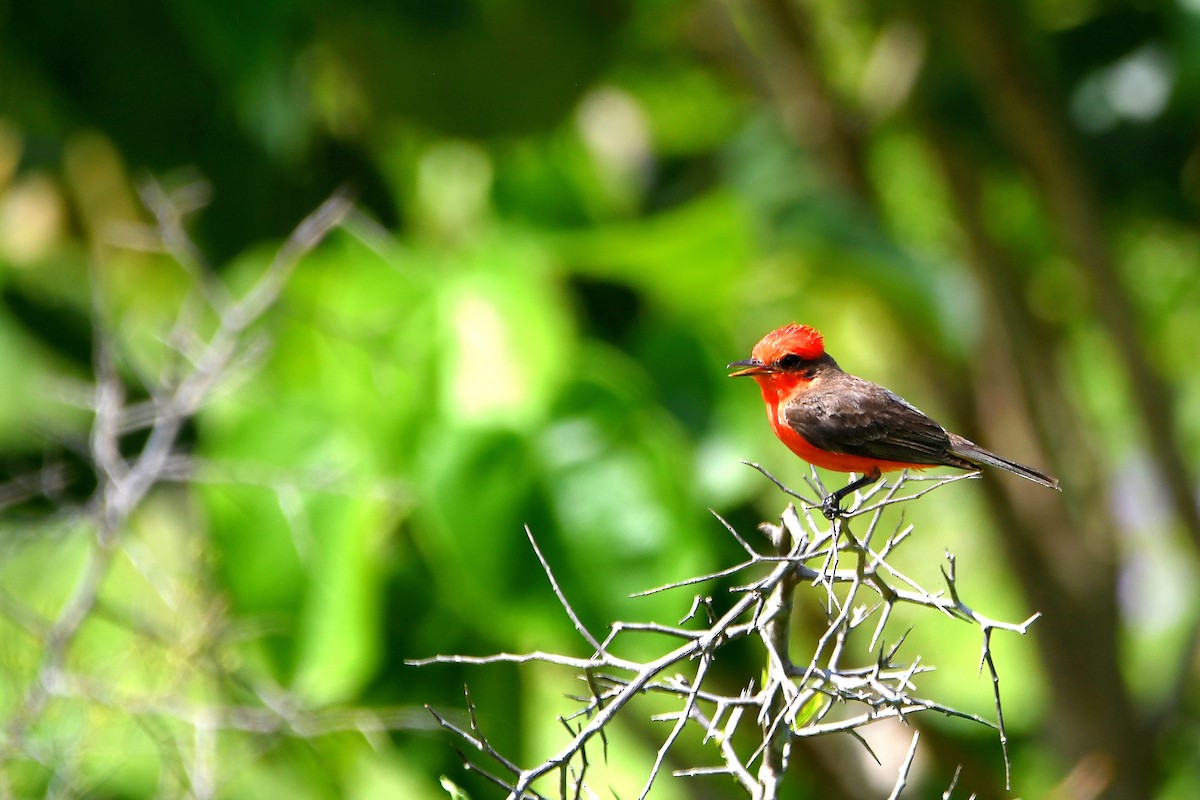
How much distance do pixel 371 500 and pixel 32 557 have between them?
5.07 ft

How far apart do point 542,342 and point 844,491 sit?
164 centimetres

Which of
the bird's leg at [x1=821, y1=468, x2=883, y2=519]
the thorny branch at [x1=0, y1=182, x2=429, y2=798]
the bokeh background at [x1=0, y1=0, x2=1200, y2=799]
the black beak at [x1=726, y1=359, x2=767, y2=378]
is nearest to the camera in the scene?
the bird's leg at [x1=821, y1=468, x2=883, y2=519]

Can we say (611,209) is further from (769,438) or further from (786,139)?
(769,438)

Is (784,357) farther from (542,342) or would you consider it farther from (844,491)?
(542,342)

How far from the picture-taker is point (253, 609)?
3738 mm

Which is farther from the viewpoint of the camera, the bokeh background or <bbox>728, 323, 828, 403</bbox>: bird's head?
the bokeh background

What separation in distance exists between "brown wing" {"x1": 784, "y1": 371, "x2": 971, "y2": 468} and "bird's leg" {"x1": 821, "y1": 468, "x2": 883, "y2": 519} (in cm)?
5

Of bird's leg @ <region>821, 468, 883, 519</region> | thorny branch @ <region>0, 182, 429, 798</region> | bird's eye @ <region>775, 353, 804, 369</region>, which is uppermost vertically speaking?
bird's eye @ <region>775, 353, 804, 369</region>

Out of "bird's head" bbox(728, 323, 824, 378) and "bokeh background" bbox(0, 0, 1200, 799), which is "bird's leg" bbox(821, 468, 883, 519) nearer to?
"bird's head" bbox(728, 323, 824, 378)

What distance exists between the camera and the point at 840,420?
2.24 m


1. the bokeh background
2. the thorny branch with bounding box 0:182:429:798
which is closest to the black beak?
the bokeh background

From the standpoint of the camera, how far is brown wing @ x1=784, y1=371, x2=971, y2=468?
2238mm

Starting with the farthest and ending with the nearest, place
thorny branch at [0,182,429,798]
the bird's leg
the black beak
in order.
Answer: thorny branch at [0,182,429,798]
the black beak
the bird's leg

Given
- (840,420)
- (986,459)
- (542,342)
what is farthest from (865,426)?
(542,342)
